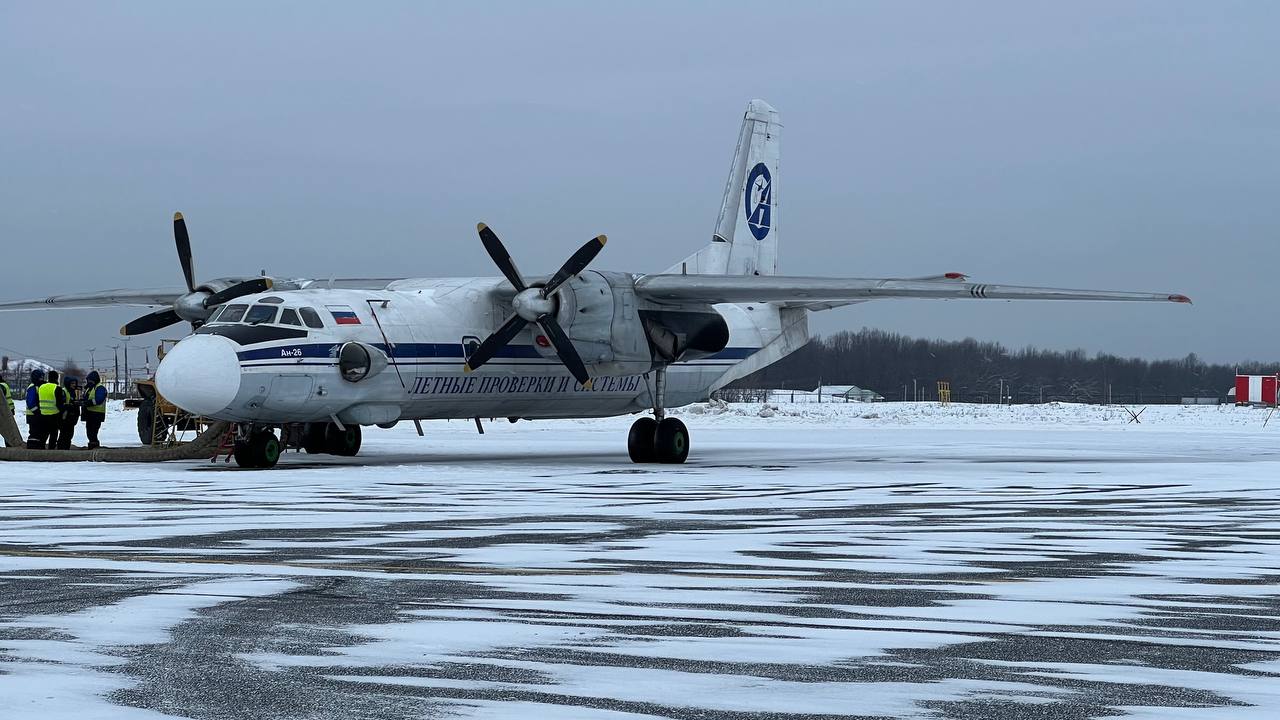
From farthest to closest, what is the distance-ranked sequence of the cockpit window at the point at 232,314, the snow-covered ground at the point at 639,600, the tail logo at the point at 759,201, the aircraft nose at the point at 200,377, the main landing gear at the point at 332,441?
the tail logo at the point at 759,201, the main landing gear at the point at 332,441, the cockpit window at the point at 232,314, the aircraft nose at the point at 200,377, the snow-covered ground at the point at 639,600

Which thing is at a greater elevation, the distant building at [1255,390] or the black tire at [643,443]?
the distant building at [1255,390]

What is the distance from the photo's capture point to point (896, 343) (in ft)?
477

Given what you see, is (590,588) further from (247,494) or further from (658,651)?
(247,494)

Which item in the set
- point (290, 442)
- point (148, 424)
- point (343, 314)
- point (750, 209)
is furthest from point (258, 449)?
point (750, 209)

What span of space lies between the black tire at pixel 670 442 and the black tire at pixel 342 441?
21.5 feet

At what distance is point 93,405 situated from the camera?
29.3 meters

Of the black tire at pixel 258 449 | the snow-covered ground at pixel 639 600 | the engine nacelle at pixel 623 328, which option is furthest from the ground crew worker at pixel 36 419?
the snow-covered ground at pixel 639 600

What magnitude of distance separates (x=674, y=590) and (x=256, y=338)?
15783mm

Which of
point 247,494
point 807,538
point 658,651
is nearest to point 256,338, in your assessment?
point 247,494

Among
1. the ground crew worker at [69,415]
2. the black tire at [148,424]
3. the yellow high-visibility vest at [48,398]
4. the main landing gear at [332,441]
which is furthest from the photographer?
the main landing gear at [332,441]

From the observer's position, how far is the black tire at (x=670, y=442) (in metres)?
27.1

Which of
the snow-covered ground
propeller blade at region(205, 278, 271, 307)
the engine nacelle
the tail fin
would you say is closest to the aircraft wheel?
propeller blade at region(205, 278, 271, 307)

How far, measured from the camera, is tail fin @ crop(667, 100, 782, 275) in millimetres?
31484

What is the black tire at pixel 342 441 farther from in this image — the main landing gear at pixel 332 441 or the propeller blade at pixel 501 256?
the propeller blade at pixel 501 256
